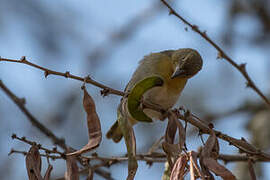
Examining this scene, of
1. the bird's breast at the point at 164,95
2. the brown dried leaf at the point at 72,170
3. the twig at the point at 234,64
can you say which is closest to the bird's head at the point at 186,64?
the bird's breast at the point at 164,95

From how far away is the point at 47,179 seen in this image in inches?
75.0

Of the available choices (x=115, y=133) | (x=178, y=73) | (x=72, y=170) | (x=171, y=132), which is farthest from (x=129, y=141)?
(x=115, y=133)

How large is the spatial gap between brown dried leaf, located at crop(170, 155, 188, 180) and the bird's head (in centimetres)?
164

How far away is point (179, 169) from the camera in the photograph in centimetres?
163

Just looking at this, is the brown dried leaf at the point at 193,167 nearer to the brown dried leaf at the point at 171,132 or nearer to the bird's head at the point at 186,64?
the brown dried leaf at the point at 171,132

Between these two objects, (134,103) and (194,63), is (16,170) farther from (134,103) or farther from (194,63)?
(134,103)

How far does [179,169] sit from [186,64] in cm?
186

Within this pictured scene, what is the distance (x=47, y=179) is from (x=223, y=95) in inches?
221

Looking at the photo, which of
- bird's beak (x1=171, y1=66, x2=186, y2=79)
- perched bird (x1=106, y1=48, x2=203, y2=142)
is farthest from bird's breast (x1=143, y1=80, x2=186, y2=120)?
bird's beak (x1=171, y1=66, x2=186, y2=79)

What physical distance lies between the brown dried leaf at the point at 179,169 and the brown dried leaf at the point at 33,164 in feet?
2.06

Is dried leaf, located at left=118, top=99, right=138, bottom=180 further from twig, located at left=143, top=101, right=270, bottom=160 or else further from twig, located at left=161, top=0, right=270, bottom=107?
twig, located at left=161, top=0, right=270, bottom=107

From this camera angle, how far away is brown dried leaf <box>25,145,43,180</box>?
1.88m

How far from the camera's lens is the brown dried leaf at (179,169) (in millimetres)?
1614

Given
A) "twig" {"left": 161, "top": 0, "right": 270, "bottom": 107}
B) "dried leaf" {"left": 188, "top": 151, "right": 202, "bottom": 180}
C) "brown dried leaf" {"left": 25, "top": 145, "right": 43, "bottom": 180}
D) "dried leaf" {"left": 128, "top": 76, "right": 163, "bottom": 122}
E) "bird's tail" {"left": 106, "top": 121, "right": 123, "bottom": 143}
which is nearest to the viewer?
"dried leaf" {"left": 188, "top": 151, "right": 202, "bottom": 180}
